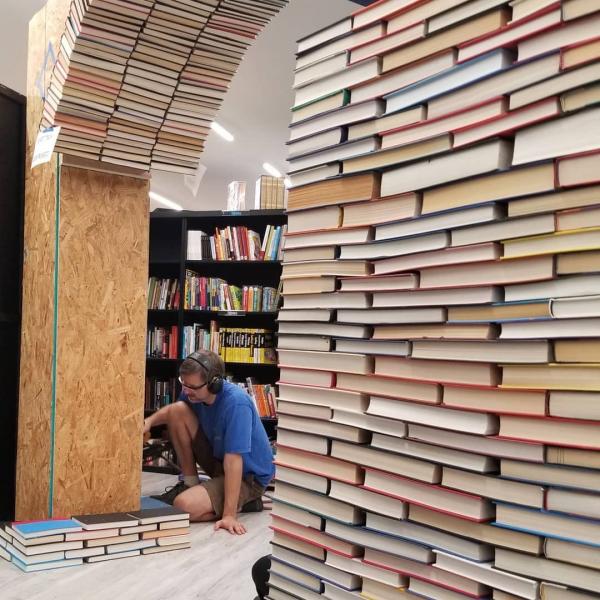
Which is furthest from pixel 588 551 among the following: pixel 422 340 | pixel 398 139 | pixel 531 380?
pixel 398 139

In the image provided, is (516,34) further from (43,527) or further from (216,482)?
(216,482)

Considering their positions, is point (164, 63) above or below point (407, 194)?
above

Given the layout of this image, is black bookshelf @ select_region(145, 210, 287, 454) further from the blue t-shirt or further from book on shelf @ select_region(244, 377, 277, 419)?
the blue t-shirt

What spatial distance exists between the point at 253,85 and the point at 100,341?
213 inches

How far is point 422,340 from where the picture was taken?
0.90 m

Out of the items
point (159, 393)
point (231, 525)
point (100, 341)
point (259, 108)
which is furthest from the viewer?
point (259, 108)

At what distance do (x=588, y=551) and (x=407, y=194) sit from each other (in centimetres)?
46

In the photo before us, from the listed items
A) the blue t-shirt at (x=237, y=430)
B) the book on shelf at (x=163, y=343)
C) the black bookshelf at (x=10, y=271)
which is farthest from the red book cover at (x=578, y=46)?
the book on shelf at (x=163, y=343)

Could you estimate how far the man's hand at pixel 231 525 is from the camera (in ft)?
12.7

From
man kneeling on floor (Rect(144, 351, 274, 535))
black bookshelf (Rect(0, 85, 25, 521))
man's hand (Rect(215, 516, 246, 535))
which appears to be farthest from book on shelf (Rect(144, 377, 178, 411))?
black bookshelf (Rect(0, 85, 25, 521))

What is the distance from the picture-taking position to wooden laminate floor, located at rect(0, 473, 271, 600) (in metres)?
2.87

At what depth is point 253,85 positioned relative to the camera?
8.12 metres

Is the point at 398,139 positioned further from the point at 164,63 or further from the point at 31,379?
the point at 31,379

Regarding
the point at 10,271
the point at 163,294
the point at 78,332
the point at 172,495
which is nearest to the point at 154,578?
the point at 78,332
